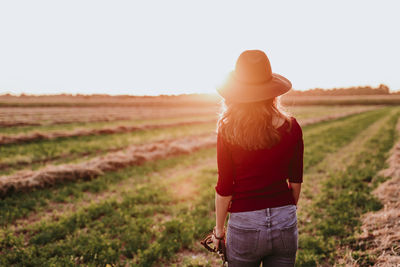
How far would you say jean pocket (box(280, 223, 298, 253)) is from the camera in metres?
1.88

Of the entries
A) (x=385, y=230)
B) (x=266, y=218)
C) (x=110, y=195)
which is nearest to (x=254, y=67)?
(x=266, y=218)

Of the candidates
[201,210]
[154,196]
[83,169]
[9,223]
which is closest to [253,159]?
[201,210]

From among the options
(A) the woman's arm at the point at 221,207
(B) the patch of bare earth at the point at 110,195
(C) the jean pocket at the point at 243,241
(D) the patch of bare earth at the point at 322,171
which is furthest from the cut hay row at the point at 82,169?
(C) the jean pocket at the point at 243,241

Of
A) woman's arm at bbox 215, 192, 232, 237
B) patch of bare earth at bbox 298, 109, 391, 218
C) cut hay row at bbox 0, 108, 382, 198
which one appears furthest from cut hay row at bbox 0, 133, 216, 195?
woman's arm at bbox 215, 192, 232, 237

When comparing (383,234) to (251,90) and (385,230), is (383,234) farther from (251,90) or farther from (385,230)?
(251,90)

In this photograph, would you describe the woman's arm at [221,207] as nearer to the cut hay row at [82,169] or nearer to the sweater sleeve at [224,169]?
the sweater sleeve at [224,169]

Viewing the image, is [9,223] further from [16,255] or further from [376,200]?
[376,200]

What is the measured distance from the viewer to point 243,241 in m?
1.87

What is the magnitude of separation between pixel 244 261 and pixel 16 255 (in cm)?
470

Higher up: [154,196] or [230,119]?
[230,119]

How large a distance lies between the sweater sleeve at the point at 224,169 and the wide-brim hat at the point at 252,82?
14.3 inches

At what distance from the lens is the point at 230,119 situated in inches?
73.2

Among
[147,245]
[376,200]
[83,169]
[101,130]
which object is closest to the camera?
[147,245]

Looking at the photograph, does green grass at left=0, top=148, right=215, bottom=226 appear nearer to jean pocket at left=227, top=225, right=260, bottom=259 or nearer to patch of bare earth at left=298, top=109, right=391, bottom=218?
patch of bare earth at left=298, top=109, right=391, bottom=218
